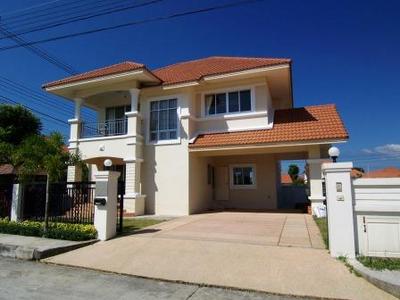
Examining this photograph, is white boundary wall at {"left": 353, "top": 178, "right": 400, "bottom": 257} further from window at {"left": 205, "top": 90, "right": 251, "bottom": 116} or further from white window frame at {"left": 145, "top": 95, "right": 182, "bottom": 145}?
white window frame at {"left": 145, "top": 95, "right": 182, "bottom": 145}

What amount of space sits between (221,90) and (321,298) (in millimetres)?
12440

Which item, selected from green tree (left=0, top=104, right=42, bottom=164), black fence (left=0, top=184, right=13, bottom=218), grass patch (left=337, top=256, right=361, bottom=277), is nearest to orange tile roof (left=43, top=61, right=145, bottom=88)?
green tree (left=0, top=104, right=42, bottom=164)

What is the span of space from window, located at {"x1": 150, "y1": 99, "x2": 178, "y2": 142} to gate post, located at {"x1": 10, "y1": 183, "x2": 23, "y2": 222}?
21.7ft

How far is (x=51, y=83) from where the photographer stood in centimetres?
1756

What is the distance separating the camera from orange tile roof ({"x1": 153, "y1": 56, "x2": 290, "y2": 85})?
50.1 feet

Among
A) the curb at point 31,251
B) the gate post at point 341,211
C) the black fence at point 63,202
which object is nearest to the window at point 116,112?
the black fence at point 63,202

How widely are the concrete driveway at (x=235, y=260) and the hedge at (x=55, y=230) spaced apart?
0.62m

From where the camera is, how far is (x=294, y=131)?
14.5m

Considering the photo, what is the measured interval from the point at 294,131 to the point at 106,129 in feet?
34.1

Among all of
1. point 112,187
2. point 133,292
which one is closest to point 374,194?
point 133,292

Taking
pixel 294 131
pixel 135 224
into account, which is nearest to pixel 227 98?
pixel 294 131

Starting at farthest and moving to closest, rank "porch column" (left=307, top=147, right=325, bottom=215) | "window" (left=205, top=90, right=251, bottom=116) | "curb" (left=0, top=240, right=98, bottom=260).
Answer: "window" (left=205, top=90, right=251, bottom=116) → "porch column" (left=307, top=147, right=325, bottom=215) → "curb" (left=0, top=240, right=98, bottom=260)

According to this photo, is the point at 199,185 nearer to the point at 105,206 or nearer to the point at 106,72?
the point at 106,72

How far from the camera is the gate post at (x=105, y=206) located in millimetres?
9227
